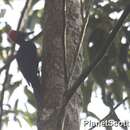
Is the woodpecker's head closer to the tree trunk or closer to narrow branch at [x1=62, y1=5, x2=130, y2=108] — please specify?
the tree trunk

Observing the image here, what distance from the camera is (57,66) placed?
192 cm

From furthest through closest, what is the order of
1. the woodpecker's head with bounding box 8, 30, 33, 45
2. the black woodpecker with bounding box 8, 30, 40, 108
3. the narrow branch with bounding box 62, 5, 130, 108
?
the woodpecker's head with bounding box 8, 30, 33, 45, the black woodpecker with bounding box 8, 30, 40, 108, the narrow branch with bounding box 62, 5, 130, 108

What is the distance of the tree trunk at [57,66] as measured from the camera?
1765mm

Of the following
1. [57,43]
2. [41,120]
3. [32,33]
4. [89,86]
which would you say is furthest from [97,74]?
[32,33]

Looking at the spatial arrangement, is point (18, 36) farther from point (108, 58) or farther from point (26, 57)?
point (108, 58)

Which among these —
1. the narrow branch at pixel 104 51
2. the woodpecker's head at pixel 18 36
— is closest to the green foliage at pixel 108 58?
the woodpecker's head at pixel 18 36

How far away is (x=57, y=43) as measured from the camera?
2006mm

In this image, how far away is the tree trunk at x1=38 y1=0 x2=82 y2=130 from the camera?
1.76 m

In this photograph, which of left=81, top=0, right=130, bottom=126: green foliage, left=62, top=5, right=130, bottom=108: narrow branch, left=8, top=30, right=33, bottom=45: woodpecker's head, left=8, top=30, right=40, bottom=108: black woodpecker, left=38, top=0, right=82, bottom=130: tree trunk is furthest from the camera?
left=8, top=30, right=33, bottom=45: woodpecker's head

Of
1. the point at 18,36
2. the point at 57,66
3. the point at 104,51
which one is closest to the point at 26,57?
the point at 18,36

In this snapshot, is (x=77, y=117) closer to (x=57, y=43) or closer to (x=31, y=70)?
(x=57, y=43)

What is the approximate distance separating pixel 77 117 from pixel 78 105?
0.07 metres

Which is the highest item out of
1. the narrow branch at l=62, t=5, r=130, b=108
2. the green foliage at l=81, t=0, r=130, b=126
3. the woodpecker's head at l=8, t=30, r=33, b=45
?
the woodpecker's head at l=8, t=30, r=33, b=45

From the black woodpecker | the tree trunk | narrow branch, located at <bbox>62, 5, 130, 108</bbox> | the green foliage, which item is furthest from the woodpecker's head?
narrow branch, located at <bbox>62, 5, 130, 108</bbox>
